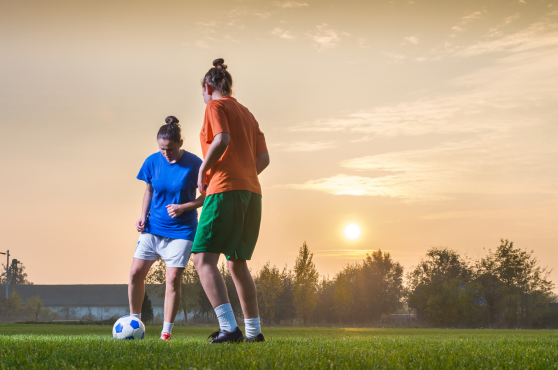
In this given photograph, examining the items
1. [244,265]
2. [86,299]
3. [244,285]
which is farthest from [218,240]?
[86,299]

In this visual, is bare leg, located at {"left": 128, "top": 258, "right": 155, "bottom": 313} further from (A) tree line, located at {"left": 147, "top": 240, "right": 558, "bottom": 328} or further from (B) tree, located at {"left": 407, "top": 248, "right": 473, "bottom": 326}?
(B) tree, located at {"left": 407, "top": 248, "right": 473, "bottom": 326}

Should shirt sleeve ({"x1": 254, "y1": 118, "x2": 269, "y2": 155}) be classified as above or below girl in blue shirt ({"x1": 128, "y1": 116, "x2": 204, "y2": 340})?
above

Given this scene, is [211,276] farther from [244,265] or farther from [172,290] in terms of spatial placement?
[172,290]

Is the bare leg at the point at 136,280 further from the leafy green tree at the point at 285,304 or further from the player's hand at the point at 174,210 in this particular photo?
the leafy green tree at the point at 285,304

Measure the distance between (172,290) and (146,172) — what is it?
1603 millimetres

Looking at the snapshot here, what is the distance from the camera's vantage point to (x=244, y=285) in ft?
15.8

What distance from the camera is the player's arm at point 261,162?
17.4 ft

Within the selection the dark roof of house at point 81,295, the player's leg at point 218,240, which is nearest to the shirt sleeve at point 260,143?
the player's leg at point 218,240

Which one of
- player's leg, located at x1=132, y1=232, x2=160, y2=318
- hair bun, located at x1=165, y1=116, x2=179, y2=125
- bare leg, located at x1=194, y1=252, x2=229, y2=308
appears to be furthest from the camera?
hair bun, located at x1=165, y1=116, x2=179, y2=125

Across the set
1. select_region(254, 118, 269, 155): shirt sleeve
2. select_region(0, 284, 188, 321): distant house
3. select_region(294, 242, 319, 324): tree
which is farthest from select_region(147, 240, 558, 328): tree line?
select_region(254, 118, 269, 155): shirt sleeve

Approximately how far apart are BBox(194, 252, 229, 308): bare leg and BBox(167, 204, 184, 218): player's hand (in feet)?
4.68

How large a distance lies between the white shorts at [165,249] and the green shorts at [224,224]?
4.66 ft

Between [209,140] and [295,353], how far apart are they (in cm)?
229

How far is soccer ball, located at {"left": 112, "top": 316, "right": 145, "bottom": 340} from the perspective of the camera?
19.0 ft
